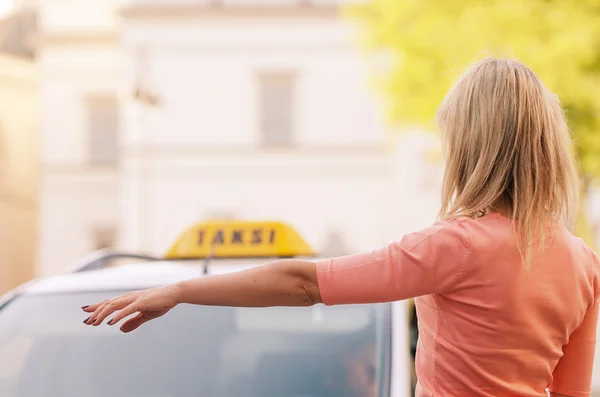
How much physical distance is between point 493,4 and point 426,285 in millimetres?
14128

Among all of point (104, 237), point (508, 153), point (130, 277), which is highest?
point (508, 153)

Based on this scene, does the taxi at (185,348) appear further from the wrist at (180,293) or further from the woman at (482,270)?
the wrist at (180,293)

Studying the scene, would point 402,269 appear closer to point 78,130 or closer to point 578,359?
point 578,359

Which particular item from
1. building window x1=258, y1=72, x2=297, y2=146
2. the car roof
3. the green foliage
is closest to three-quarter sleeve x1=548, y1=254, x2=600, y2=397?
the car roof

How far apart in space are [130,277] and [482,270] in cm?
206

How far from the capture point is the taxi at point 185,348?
11.7 feet

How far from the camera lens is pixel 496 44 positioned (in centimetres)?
1505

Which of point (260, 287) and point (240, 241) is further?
point (240, 241)

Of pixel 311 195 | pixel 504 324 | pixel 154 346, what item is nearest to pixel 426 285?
pixel 504 324

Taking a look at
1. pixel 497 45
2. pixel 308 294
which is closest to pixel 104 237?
pixel 497 45

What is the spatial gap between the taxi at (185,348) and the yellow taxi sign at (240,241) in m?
0.42

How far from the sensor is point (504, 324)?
78.6 inches

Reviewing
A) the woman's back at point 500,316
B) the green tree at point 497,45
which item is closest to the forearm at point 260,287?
the woman's back at point 500,316

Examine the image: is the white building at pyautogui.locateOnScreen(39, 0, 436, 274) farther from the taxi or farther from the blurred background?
the taxi
